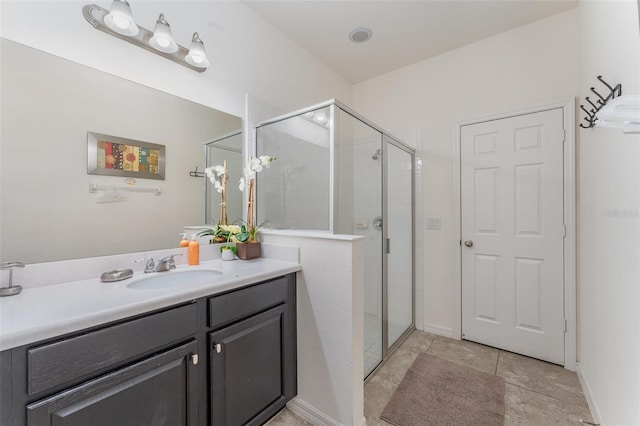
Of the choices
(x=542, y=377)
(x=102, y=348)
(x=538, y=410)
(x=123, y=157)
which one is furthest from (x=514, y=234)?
(x=123, y=157)

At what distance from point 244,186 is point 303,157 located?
0.47 metres

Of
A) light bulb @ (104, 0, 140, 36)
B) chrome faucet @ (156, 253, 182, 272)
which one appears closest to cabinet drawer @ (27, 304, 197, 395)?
chrome faucet @ (156, 253, 182, 272)

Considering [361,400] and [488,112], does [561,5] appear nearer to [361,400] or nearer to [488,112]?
[488,112]

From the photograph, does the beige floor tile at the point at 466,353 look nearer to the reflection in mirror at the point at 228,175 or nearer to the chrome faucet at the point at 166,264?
the reflection in mirror at the point at 228,175

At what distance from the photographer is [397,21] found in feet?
7.10

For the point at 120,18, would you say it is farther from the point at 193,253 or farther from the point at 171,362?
the point at 171,362

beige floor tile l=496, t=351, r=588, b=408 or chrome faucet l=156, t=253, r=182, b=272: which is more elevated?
chrome faucet l=156, t=253, r=182, b=272

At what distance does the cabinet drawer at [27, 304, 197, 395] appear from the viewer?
0.75m

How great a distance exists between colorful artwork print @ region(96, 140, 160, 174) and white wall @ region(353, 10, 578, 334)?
2.30 metres

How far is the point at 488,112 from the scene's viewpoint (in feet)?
7.75

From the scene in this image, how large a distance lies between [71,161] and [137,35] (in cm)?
74

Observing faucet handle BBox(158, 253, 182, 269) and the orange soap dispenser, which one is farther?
the orange soap dispenser

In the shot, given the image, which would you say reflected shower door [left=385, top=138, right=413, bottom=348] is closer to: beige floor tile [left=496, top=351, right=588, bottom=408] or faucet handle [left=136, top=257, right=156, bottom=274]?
beige floor tile [left=496, top=351, right=588, bottom=408]

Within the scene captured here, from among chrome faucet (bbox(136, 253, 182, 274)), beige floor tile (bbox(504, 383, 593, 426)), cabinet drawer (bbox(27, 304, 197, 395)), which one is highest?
chrome faucet (bbox(136, 253, 182, 274))
